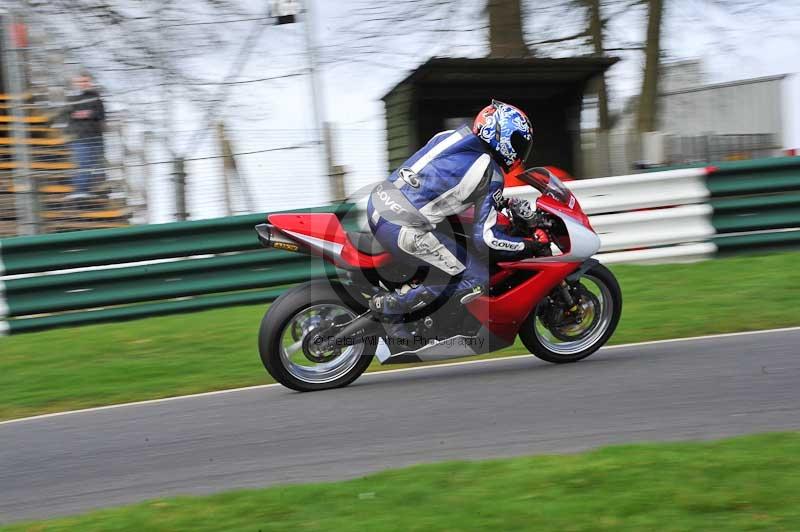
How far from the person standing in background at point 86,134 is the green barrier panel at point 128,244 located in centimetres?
123

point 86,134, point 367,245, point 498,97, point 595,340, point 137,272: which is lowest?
point 595,340

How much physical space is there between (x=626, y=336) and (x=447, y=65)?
5794mm

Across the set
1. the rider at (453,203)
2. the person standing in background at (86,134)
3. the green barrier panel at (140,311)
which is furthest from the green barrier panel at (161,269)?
the rider at (453,203)

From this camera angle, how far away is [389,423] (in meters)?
5.54

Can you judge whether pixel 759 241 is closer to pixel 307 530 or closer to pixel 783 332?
pixel 783 332

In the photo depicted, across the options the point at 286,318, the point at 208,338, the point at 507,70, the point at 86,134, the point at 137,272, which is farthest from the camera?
the point at 507,70

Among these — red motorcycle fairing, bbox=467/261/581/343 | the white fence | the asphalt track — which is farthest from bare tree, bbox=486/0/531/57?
red motorcycle fairing, bbox=467/261/581/343

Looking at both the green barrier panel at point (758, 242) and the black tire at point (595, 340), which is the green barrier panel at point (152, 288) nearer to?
the black tire at point (595, 340)

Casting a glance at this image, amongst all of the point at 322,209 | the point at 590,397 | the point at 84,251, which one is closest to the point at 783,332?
the point at 590,397

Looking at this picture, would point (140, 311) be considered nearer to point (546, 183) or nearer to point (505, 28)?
point (546, 183)

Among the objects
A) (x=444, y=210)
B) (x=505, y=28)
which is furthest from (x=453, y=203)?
(x=505, y=28)

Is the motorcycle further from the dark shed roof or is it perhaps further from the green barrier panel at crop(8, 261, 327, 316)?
the dark shed roof

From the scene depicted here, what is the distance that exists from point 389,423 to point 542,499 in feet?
5.59

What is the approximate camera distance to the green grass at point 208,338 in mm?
7129
